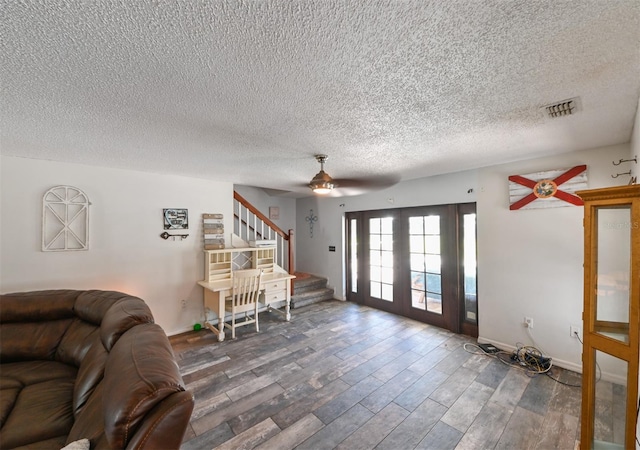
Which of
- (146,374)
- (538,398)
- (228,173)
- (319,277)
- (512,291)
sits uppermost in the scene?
(228,173)

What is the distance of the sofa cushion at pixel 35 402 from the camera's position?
1361 millimetres

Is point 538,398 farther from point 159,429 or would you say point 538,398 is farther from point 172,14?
point 172,14

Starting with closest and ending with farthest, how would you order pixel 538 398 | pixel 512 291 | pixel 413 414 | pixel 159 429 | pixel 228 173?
pixel 159 429
pixel 413 414
pixel 538 398
pixel 512 291
pixel 228 173

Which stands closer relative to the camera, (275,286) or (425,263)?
(425,263)

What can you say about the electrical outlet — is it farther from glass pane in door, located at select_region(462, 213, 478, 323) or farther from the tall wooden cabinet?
the tall wooden cabinet

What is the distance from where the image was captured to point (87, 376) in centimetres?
159

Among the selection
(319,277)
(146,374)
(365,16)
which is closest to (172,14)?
(365,16)

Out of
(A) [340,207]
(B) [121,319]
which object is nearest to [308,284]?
(A) [340,207]

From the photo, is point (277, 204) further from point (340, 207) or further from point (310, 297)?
point (310, 297)

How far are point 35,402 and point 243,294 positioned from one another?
2181 millimetres

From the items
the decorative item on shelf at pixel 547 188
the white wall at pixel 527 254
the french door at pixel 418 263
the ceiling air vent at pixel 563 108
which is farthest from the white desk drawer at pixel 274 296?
the ceiling air vent at pixel 563 108

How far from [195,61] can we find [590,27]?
1.72 m

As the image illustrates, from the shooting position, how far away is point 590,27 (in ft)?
3.37

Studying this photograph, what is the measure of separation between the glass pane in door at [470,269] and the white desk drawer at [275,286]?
2.75 metres
